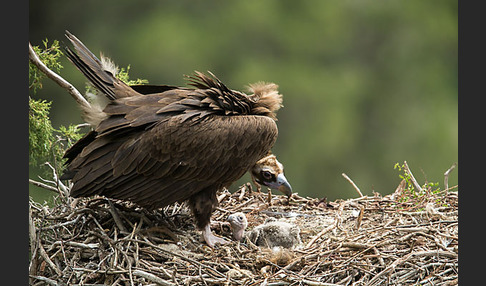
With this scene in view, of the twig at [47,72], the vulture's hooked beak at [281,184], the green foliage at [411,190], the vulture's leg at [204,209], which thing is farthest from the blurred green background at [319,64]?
A: the vulture's leg at [204,209]

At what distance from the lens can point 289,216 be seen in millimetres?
5059

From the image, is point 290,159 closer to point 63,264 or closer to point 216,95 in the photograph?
point 216,95

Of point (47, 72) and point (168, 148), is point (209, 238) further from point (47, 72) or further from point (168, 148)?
point (47, 72)

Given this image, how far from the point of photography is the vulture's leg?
175 inches

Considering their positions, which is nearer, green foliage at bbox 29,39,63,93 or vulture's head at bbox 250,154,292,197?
green foliage at bbox 29,39,63,93

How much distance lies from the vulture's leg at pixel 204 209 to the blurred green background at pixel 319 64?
4.83 metres

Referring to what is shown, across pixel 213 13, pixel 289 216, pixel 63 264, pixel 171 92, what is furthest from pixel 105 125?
pixel 213 13

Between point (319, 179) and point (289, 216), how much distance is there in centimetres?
482

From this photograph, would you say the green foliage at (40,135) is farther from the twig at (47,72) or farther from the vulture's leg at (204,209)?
the vulture's leg at (204,209)

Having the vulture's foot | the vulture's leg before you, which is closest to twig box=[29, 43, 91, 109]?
the vulture's leg

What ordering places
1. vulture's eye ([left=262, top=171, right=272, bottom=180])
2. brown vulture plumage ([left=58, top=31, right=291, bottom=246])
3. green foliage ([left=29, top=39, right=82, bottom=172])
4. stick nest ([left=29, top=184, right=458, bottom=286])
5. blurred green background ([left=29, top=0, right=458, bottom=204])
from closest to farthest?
stick nest ([left=29, top=184, right=458, bottom=286]) < brown vulture plumage ([left=58, top=31, right=291, bottom=246]) < green foliage ([left=29, top=39, right=82, bottom=172]) < vulture's eye ([left=262, top=171, right=272, bottom=180]) < blurred green background ([left=29, top=0, right=458, bottom=204])

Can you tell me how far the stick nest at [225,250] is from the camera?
386cm

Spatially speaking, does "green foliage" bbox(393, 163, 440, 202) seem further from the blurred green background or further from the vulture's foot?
the blurred green background

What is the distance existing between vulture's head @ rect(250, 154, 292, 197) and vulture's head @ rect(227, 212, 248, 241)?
0.43 metres
